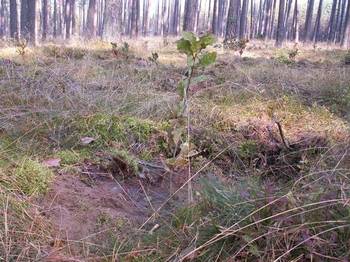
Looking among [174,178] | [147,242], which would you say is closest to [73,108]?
[174,178]

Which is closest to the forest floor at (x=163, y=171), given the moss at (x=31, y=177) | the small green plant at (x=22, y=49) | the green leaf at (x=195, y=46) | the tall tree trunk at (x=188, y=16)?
the moss at (x=31, y=177)

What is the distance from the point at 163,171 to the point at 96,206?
2.12ft

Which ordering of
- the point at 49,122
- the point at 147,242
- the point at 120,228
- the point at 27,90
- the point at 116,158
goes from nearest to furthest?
the point at 147,242 → the point at 120,228 → the point at 116,158 → the point at 49,122 → the point at 27,90

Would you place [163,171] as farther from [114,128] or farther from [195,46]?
[195,46]

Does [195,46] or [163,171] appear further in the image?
[195,46]

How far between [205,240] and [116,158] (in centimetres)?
111

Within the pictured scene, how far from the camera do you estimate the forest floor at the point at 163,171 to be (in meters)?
1.68

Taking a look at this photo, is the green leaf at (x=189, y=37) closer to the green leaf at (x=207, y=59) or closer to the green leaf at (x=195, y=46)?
the green leaf at (x=195, y=46)

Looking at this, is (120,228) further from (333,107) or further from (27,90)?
(333,107)

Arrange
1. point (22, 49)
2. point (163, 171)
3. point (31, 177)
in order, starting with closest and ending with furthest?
point (31, 177)
point (163, 171)
point (22, 49)

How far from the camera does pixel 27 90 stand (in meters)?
3.87

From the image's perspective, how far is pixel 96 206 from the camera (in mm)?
2248

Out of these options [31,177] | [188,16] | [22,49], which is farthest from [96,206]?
[188,16]

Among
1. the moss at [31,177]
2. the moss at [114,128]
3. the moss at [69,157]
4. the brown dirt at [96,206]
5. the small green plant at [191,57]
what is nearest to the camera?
the brown dirt at [96,206]
